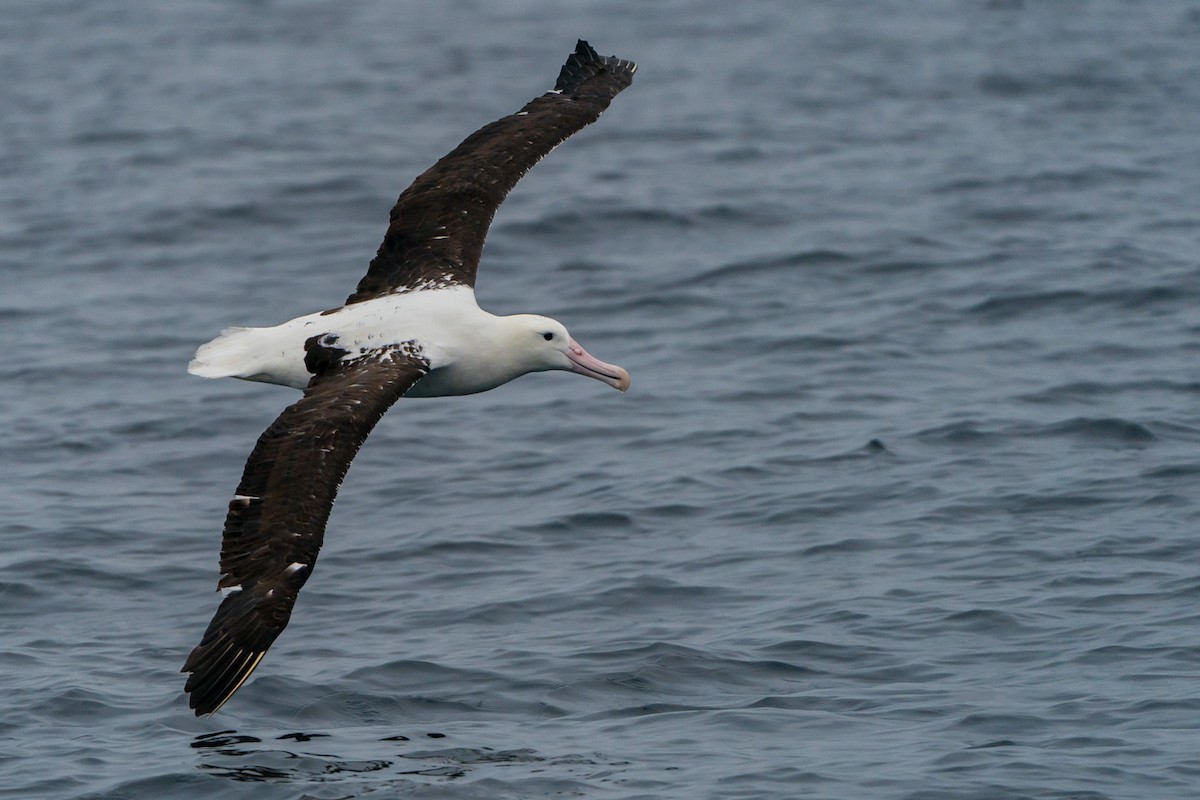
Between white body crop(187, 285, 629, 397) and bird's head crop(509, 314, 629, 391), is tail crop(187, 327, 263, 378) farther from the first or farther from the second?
bird's head crop(509, 314, 629, 391)

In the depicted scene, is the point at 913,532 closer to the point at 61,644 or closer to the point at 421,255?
the point at 421,255

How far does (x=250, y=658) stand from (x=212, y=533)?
4.34 metres

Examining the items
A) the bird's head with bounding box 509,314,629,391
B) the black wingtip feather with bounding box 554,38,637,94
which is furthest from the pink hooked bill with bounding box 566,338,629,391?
the black wingtip feather with bounding box 554,38,637,94

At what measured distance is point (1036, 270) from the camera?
18.1m

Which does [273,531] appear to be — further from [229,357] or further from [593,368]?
[593,368]

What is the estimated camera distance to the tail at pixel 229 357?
36.3ft

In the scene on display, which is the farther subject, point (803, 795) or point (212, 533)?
point (212, 533)

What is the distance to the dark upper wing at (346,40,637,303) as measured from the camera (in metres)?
11.9

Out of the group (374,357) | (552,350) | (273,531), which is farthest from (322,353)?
(273,531)

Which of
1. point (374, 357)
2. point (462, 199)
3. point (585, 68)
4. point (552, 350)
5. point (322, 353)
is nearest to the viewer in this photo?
point (374, 357)

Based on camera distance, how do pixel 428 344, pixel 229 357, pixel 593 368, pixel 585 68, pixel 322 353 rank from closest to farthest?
pixel 322 353, pixel 428 344, pixel 229 357, pixel 593 368, pixel 585 68

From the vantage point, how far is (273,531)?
9.38m

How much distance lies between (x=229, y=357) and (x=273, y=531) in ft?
6.89

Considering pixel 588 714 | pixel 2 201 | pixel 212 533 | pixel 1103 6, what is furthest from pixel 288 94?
pixel 588 714
